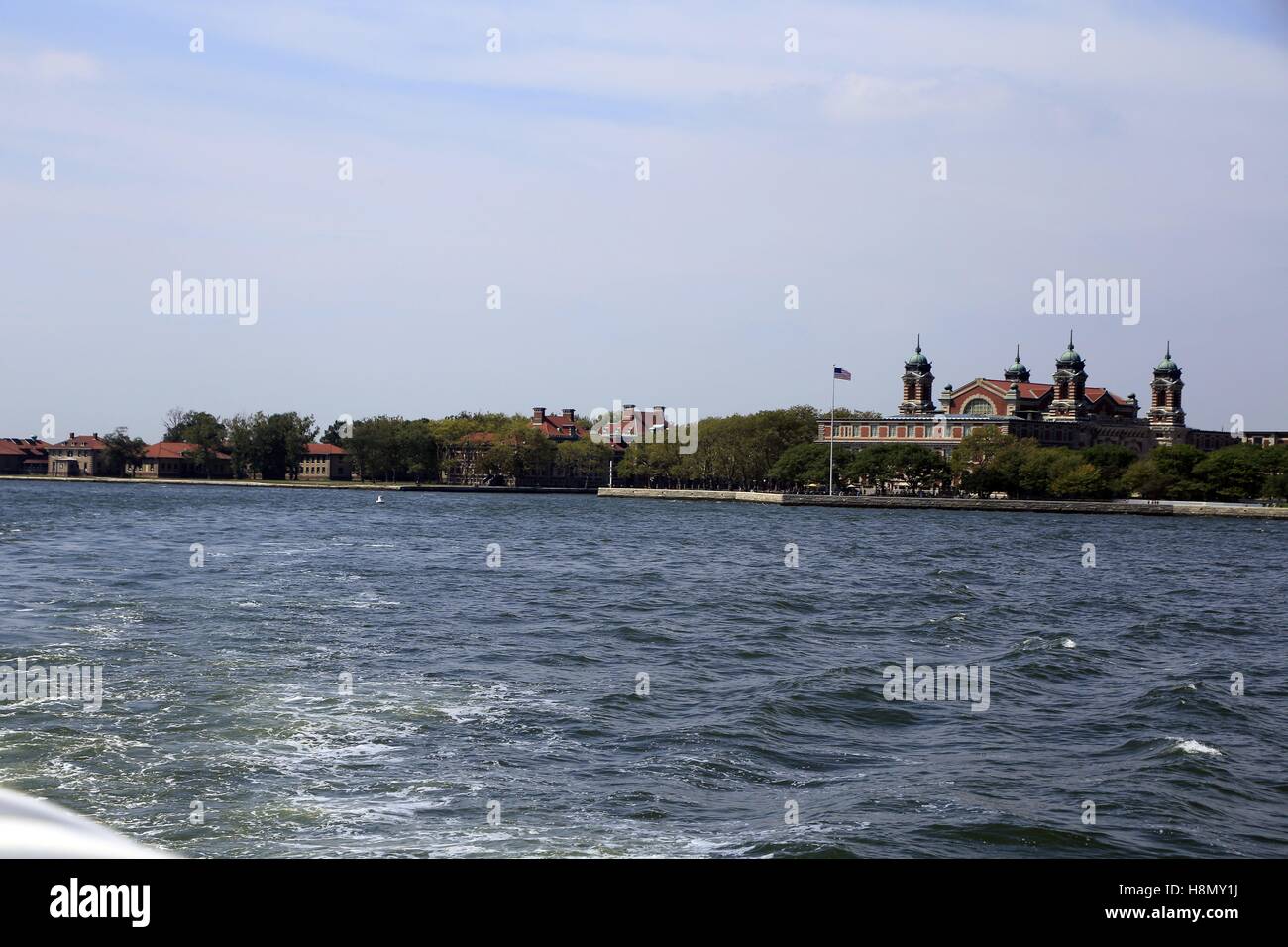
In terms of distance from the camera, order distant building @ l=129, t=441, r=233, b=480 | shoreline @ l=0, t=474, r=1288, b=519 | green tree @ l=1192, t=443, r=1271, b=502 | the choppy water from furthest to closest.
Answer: distant building @ l=129, t=441, r=233, b=480 < green tree @ l=1192, t=443, r=1271, b=502 < shoreline @ l=0, t=474, r=1288, b=519 < the choppy water

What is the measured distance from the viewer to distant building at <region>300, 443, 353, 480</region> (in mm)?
180500

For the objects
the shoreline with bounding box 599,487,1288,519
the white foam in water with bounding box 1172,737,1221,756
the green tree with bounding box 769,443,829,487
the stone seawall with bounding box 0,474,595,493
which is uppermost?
the green tree with bounding box 769,443,829,487

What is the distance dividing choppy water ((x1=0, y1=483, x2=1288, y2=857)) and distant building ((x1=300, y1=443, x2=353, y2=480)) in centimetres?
14305

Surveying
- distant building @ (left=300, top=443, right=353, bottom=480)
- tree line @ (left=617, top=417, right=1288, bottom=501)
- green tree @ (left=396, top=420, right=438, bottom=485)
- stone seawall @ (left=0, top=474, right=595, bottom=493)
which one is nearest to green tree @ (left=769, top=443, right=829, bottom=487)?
tree line @ (left=617, top=417, right=1288, bottom=501)

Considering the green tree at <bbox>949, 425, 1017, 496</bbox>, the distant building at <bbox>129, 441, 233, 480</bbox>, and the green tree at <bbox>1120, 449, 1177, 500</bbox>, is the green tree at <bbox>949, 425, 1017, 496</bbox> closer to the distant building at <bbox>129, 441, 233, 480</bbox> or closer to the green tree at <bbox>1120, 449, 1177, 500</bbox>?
the green tree at <bbox>1120, 449, 1177, 500</bbox>

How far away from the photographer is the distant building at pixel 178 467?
18700 cm

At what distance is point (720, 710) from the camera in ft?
54.3

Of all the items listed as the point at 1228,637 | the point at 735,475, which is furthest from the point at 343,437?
the point at 1228,637

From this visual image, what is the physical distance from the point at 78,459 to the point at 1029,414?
141047mm

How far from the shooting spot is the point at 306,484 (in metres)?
177

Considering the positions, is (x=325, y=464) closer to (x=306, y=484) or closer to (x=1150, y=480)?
(x=306, y=484)
